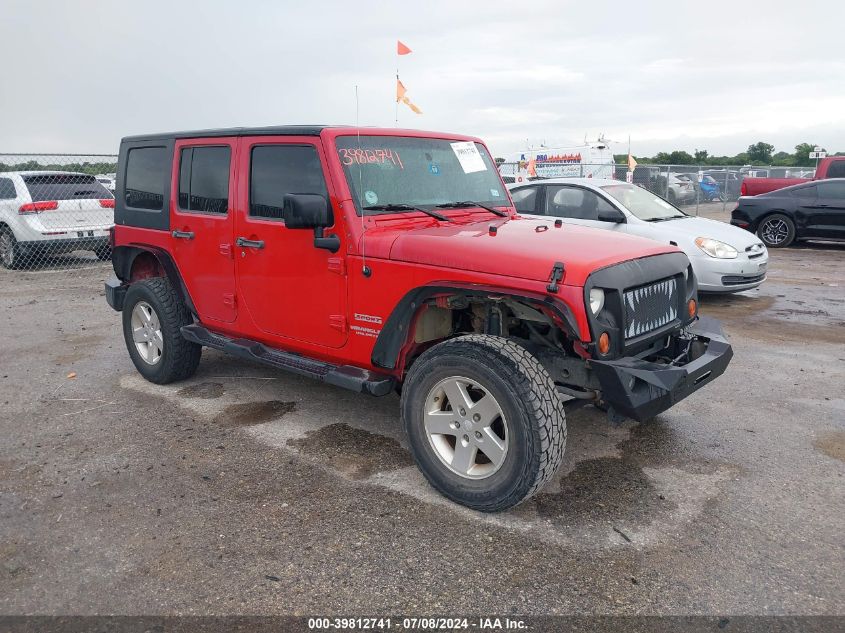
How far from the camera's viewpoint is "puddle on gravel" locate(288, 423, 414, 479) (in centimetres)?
393

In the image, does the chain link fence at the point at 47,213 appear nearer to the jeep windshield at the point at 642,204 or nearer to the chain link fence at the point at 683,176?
the jeep windshield at the point at 642,204

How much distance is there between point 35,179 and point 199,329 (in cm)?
868

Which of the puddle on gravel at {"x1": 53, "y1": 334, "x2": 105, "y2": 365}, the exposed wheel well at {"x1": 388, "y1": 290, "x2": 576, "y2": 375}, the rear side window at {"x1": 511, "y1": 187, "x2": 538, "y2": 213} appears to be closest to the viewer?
the exposed wheel well at {"x1": 388, "y1": 290, "x2": 576, "y2": 375}

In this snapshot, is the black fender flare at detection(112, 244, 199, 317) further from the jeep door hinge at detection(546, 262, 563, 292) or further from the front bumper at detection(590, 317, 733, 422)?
the front bumper at detection(590, 317, 733, 422)

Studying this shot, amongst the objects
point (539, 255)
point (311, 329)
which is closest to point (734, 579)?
point (539, 255)

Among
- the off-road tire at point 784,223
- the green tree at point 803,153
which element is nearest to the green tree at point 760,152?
the green tree at point 803,153

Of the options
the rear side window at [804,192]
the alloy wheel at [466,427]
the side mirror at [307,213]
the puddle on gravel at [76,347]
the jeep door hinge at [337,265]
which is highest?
the rear side window at [804,192]

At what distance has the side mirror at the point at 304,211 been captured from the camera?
12.0ft

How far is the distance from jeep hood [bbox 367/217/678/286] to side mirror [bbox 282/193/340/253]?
306 mm

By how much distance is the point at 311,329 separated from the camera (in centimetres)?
420

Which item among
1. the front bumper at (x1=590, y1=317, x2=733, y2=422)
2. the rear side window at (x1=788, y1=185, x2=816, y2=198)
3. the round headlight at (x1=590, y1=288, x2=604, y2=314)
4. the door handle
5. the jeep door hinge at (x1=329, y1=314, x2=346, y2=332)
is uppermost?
the rear side window at (x1=788, y1=185, x2=816, y2=198)

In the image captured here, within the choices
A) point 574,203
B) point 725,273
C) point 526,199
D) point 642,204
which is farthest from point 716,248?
point 526,199

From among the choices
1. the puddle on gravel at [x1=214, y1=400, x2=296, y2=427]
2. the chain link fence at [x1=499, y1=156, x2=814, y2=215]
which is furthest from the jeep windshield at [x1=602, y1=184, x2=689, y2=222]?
the chain link fence at [x1=499, y1=156, x2=814, y2=215]

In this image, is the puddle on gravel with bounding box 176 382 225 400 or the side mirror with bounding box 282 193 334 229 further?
the puddle on gravel with bounding box 176 382 225 400
